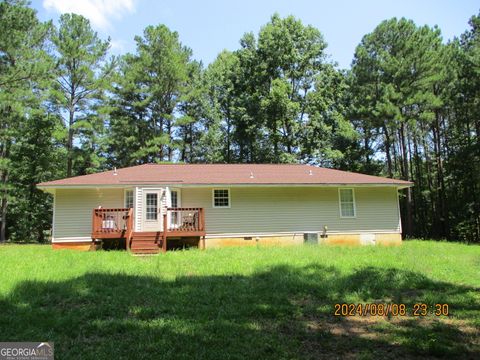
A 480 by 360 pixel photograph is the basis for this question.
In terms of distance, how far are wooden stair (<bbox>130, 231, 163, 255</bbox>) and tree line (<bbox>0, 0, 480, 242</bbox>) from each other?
1237 cm

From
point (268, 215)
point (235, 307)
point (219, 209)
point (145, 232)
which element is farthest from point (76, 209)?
point (235, 307)

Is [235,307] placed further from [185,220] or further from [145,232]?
[185,220]

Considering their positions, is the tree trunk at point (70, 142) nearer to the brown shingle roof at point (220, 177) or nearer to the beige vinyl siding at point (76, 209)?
the brown shingle roof at point (220, 177)

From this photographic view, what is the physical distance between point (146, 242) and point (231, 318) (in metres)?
8.87

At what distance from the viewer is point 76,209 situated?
1534cm

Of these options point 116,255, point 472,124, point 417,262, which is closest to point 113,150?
point 116,255

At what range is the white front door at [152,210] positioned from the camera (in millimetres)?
15156

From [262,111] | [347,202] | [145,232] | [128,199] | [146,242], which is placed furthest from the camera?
[262,111]

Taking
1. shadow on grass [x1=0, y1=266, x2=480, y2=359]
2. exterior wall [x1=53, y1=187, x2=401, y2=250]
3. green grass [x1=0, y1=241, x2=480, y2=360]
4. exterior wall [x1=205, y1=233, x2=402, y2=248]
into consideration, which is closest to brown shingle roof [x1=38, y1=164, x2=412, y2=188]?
exterior wall [x1=53, y1=187, x2=401, y2=250]

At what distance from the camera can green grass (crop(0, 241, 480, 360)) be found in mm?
4738

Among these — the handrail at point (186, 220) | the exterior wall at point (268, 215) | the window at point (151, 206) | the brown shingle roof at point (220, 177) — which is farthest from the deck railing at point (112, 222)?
the handrail at point (186, 220)

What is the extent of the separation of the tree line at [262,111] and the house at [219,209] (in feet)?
29.3

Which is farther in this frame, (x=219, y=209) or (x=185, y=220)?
(x=219, y=209)

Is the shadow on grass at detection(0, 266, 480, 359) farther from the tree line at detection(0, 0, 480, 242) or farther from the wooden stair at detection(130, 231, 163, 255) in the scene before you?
the tree line at detection(0, 0, 480, 242)
